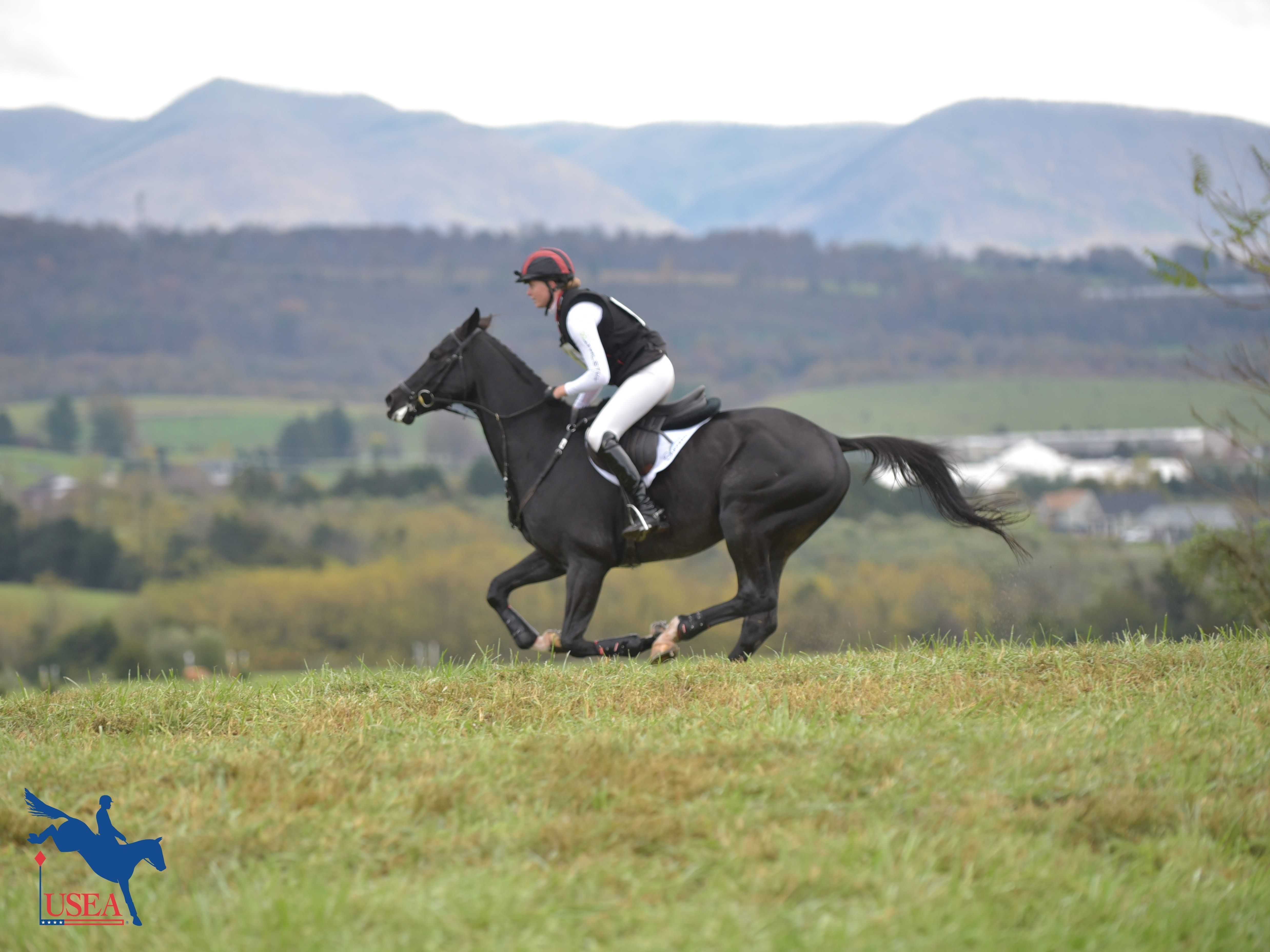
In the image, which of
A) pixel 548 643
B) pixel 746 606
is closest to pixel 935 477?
pixel 746 606

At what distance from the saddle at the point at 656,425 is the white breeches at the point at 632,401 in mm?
47

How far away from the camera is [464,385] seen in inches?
362

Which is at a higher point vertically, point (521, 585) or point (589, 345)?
point (589, 345)

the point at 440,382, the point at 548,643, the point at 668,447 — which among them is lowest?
the point at 548,643

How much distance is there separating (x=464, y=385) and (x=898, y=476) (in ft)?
10.1

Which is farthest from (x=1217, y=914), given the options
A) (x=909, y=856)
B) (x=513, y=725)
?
(x=513, y=725)

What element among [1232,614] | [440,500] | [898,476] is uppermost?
[898,476]

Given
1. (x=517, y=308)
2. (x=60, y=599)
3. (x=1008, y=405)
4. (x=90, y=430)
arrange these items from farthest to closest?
(x=517, y=308)
(x=1008, y=405)
(x=90, y=430)
(x=60, y=599)

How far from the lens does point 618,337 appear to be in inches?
337

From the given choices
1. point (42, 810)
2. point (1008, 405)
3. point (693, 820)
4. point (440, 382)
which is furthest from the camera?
point (1008, 405)

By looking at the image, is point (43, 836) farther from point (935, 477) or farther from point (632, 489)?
point (935, 477)

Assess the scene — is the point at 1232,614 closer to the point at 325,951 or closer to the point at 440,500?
the point at 325,951

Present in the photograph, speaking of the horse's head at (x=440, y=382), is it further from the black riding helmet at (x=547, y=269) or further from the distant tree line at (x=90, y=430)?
the distant tree line at (x=90, y=430)

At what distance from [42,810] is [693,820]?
7.43 ft
